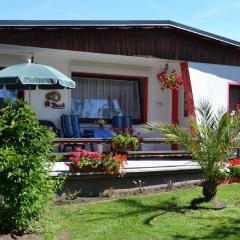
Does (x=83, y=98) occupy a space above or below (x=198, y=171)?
above

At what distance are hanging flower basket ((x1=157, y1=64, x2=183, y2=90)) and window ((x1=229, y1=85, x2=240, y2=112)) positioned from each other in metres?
1.82

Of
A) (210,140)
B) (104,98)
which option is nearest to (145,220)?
(210,140)

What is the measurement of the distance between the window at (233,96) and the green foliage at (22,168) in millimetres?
Answer: 9225

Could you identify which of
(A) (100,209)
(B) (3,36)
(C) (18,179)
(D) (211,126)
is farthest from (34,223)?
(B) (3,36)

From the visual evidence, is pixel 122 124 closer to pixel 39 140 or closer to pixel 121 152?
pixel 121 152

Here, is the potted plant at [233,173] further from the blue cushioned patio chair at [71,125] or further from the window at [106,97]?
the window at [106,97]

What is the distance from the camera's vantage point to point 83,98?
15250 mm

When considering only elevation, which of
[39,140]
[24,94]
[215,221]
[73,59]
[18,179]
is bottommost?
→ [215,221]

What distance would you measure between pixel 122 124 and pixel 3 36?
195 inches

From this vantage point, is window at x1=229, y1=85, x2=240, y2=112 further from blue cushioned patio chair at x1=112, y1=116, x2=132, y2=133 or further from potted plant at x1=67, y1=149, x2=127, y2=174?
potted plant at x1=67, y1=149, x2=127, y2=174

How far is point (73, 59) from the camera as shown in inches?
563

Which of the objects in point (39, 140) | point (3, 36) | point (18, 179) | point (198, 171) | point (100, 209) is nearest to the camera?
point (18, 179)

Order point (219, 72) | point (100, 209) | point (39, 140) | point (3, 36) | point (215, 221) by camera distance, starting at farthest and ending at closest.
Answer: point (219, 72) < point (3, 36) < point (100, 209) < point (215, 221) < point (39, 140)

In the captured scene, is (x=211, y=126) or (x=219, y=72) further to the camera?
(x=219, y=72)
